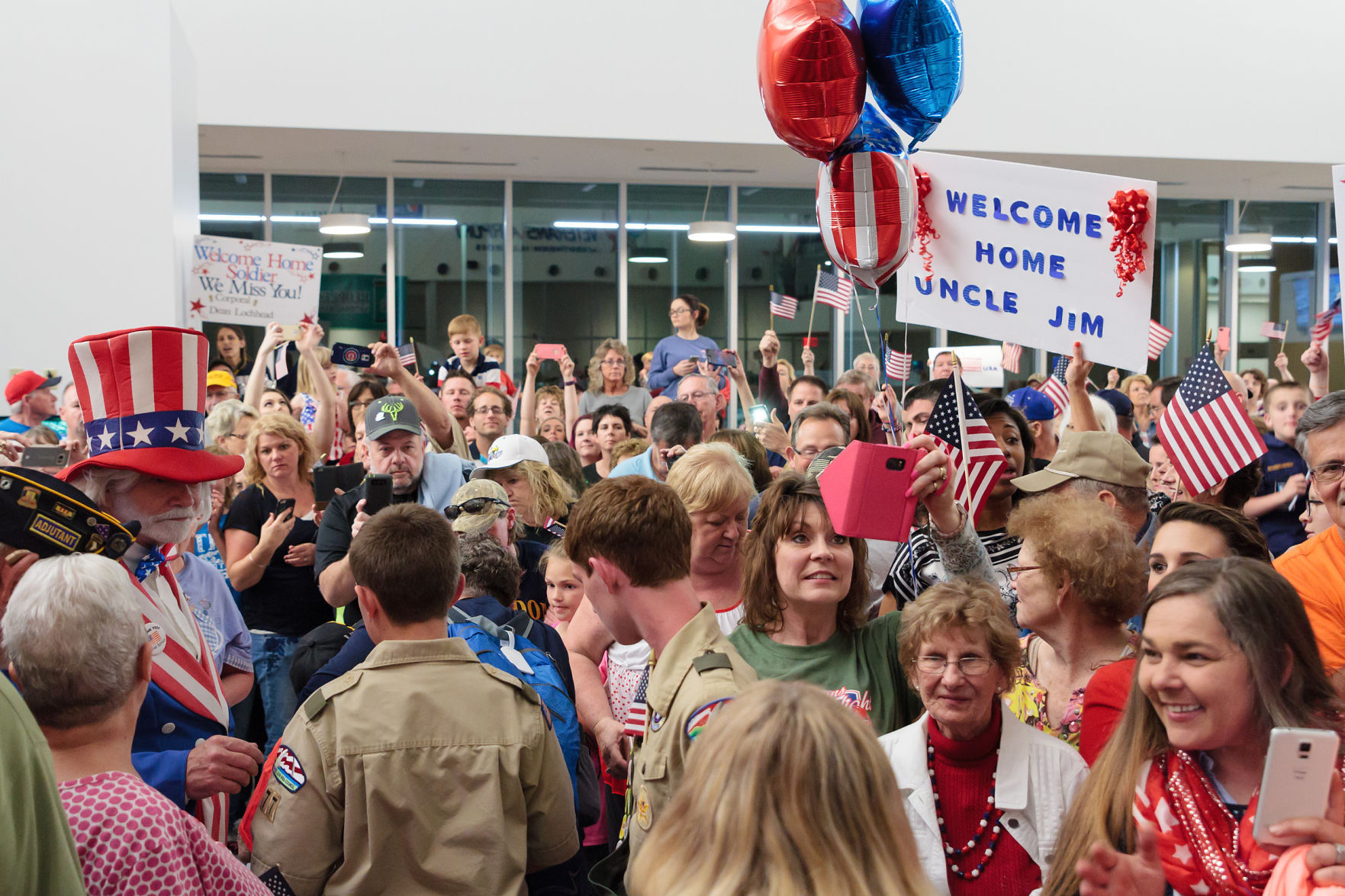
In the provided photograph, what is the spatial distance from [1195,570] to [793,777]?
36.7 inches

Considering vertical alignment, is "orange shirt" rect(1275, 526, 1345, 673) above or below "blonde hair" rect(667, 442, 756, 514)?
below

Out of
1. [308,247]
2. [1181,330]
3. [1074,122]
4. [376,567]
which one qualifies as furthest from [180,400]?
[1181,330]

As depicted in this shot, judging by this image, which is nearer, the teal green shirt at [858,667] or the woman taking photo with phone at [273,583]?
the teal green shirt at [858,667]

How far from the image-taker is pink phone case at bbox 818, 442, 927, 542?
2.54 metres

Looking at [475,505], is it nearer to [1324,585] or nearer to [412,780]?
[412,780]

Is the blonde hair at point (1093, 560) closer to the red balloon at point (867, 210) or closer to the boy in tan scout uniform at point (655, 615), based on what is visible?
the boy in tan scout uniform at point (655, 615)

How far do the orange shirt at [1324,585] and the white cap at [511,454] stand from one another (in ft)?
8.76

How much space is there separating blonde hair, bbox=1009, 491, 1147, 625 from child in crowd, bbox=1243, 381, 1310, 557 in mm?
1910

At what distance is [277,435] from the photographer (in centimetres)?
468

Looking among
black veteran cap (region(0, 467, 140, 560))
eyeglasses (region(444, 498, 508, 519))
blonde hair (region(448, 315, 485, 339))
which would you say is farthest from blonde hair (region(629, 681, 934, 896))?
blonde hair (region(448, 315, 485, 339))

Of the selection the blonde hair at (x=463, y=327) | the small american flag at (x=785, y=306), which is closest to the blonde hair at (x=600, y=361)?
the blonde hair at (x=463, y=327)

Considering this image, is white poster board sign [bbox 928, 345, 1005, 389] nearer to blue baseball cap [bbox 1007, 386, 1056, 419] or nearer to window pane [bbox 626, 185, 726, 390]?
window pane [bbox 626, 185, 726, 390]

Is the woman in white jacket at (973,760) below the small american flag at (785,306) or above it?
below

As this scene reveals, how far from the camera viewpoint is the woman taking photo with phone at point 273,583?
4285mm
